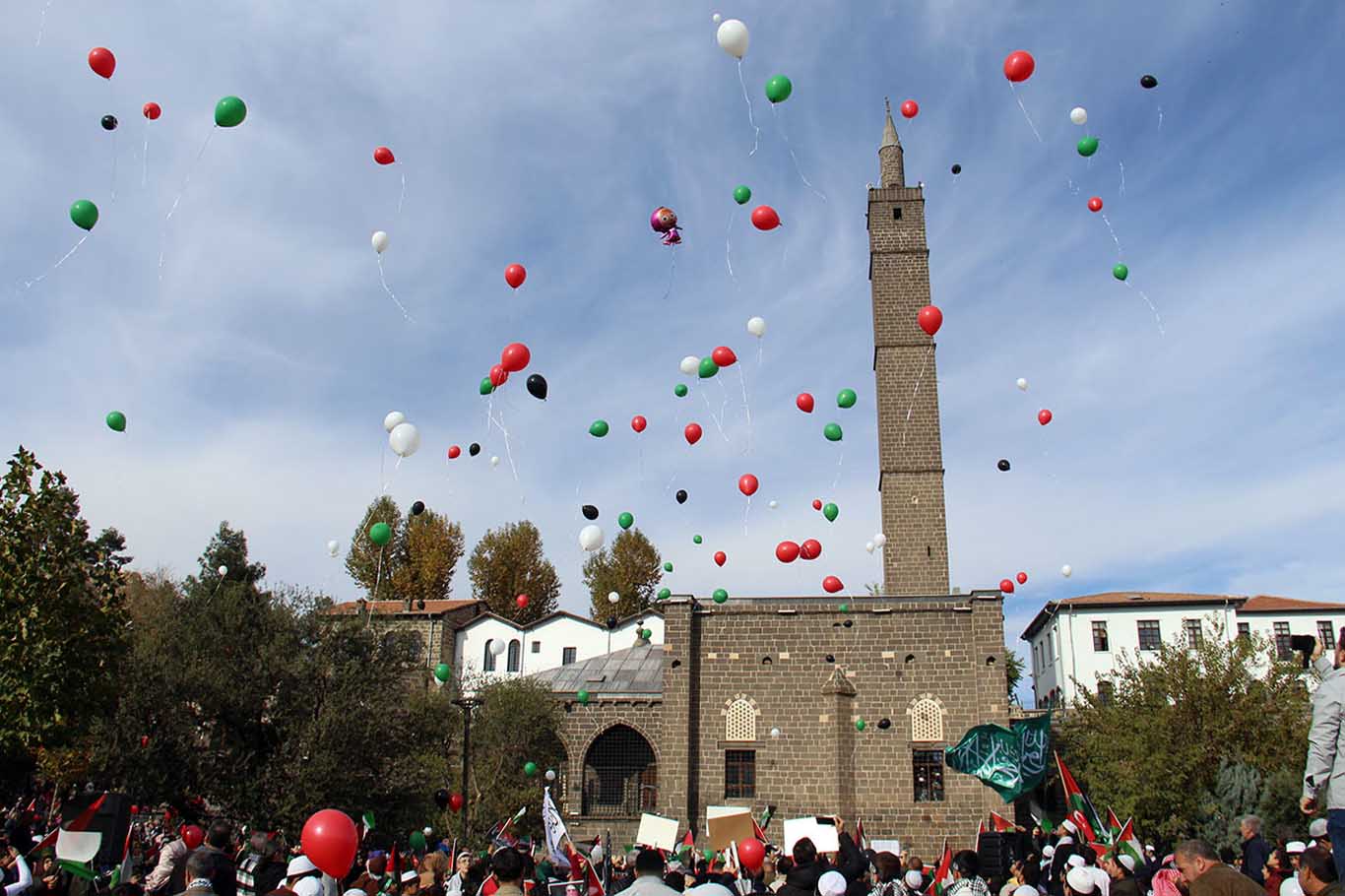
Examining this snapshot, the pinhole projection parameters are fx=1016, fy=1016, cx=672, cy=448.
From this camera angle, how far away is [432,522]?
5447 centimetres

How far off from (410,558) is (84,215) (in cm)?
4484

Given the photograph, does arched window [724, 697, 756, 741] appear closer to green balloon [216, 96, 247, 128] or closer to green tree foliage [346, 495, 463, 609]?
green balloon [216, 96, 247, 128]

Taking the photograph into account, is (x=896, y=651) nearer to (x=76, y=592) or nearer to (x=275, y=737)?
(x=275, y=737)

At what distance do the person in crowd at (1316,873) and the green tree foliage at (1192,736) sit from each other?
770 inches

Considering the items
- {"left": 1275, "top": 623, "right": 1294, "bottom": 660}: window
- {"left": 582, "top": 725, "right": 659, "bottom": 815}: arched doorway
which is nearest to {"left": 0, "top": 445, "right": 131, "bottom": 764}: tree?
{"left": 582, "top": 725, "right": 659, "bottom": 815}: arched doorway

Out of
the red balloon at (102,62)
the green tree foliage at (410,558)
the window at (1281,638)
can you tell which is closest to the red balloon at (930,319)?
the red balloon at (102,62)

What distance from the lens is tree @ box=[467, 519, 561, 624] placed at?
53.2 metres

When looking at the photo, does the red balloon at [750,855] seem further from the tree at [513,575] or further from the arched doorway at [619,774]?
the tree at [513,575]

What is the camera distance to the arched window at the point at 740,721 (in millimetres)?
26984

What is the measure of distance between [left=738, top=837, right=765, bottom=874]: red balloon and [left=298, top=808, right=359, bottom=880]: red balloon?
571 centimetres

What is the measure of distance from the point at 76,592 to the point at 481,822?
43.0 ft

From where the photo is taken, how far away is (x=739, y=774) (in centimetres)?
2675

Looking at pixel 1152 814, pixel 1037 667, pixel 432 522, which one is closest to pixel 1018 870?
pixel 1152 814

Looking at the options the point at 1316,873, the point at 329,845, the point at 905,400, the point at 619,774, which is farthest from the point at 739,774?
the point at 1316,873
